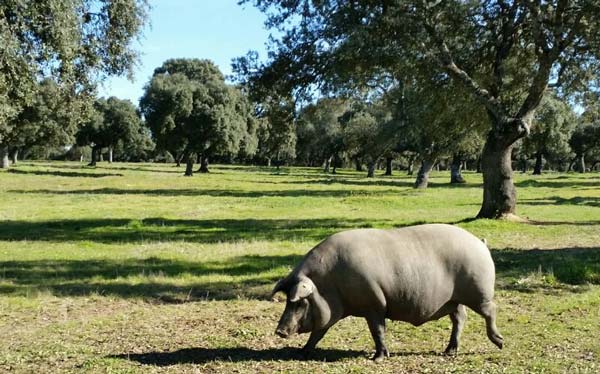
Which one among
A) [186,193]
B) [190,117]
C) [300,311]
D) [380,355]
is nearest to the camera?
[300,311]

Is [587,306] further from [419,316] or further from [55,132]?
[55,132]

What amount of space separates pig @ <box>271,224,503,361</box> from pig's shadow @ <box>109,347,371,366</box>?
0.29 m

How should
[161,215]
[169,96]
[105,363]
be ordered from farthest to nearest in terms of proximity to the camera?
[169,96] < [161,215] < [105,363]

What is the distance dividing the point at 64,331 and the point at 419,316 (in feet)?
20.3

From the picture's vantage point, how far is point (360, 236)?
8.84 metres

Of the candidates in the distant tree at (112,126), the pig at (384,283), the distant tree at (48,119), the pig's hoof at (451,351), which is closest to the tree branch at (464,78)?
the distant tree at (48,119)

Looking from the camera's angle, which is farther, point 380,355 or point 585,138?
point 585,138

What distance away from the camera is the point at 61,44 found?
1593 cm

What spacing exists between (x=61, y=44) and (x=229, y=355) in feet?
36.1

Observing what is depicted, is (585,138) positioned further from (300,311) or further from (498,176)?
(300,311)

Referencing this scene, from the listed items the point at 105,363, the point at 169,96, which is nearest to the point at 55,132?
the point at 169,96

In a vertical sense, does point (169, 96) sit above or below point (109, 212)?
above

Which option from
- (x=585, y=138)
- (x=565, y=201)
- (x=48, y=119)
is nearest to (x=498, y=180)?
(x=565, y=201)

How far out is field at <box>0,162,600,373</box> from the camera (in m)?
8.63
